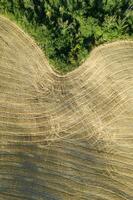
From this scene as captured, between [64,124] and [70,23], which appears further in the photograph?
[70,23]

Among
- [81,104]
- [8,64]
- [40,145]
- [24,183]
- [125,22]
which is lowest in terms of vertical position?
[24,183]

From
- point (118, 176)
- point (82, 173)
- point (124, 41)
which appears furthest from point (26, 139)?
point (124, 41)

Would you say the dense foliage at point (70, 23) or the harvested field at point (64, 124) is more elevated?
the dense foliage at point (70, 23)

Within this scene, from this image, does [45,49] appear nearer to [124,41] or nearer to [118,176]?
[124,41]

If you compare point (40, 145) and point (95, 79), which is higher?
point (95, 79)

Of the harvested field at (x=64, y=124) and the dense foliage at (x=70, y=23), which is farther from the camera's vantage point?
the dense foliage at (x=70, y=23)
